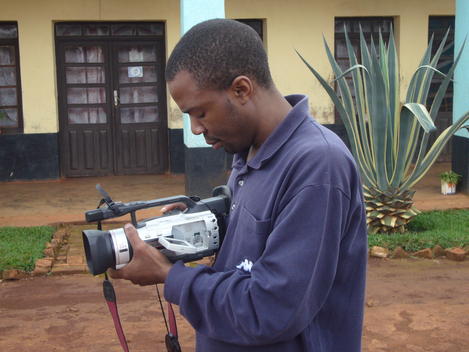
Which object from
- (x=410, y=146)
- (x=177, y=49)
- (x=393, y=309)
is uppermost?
(x=177, y=49)

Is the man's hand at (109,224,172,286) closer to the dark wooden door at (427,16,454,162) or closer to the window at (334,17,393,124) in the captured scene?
the window at (334,17,393,124)

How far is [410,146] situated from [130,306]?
10.4ft

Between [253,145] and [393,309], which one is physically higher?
[253,145]

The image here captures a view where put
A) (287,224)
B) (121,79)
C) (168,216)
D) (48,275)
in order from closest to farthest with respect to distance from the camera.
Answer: (287,224) → (168,216) → (48,275) → (121,79)

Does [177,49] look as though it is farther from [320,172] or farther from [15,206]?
[15,206]

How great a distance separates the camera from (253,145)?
1.75 m

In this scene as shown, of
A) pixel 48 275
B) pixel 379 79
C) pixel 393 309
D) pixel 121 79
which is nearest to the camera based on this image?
pixel 393 309

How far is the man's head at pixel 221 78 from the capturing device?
1.60 m

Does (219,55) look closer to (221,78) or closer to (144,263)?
(221,78)

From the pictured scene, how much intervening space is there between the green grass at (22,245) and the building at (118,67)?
10.5ft

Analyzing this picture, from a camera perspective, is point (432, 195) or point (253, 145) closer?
point (253, 145)

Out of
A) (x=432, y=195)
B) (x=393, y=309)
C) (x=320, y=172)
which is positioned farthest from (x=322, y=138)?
(x=432, y=195)

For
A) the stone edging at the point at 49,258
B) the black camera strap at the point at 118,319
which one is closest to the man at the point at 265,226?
the black camera strap at the point at 118,319

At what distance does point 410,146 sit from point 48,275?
140 inches
